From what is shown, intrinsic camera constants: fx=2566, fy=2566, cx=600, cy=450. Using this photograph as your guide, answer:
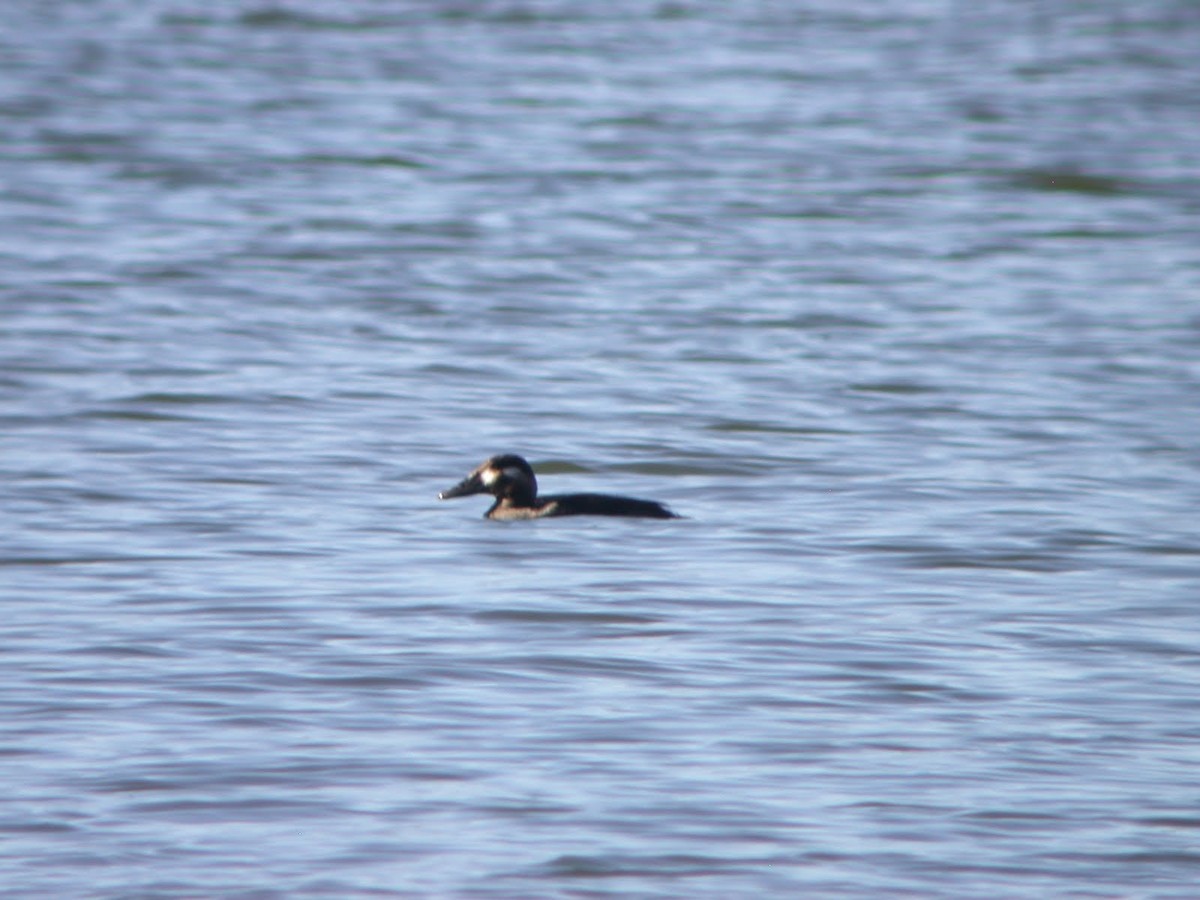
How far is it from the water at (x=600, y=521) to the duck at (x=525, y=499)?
4.3 inches

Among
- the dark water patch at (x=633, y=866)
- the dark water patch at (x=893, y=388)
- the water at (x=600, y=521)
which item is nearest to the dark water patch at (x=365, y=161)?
the water at (x=600, y=521)

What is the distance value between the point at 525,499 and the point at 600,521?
32cm

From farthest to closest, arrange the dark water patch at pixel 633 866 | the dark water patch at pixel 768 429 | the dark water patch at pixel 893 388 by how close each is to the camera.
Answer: the dark water patch at pixel 893 388, the dark water patch at pixel 768 429, the dark water patch at pixel 633 866

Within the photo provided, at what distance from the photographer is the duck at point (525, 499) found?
10.1 m

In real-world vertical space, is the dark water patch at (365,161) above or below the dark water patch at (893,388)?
above

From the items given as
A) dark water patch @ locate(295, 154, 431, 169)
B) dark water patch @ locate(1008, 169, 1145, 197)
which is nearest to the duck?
dark water patch @ locate(1008, 169, 1145, 197)

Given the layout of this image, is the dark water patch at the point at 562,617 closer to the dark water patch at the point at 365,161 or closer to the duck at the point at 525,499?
the duck at the point at 525,499

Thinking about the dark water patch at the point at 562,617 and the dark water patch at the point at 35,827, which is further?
the dark water patch at the point at 562,617

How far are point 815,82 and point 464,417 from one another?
60.9ft

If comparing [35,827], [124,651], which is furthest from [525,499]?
[35,827]

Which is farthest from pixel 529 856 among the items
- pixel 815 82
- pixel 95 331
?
pixel 815 82

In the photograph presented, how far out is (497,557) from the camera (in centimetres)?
973

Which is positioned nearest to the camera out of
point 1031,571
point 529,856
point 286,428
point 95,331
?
point 529,856

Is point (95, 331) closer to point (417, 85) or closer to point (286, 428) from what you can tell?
point (286, 428)
